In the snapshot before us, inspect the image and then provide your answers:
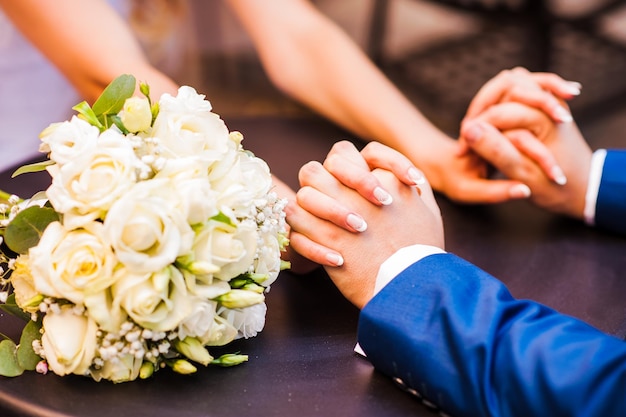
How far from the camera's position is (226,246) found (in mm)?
647

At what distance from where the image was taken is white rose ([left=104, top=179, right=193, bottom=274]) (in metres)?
0.60

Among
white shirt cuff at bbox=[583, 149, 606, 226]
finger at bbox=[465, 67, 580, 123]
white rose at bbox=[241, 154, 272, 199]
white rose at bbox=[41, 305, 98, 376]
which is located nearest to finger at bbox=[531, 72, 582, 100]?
finger at bbox=[465, 67, 580, 123]

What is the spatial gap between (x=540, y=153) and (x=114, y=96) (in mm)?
677

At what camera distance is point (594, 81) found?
2090mm

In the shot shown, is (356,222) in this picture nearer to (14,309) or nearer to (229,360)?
(229,360)

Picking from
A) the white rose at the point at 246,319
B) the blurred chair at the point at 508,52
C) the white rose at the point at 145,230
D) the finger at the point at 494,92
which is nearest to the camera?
the white rose at the point at 145,230

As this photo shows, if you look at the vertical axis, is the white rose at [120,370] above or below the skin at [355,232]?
below

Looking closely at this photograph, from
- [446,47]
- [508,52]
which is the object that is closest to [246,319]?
[508,52]

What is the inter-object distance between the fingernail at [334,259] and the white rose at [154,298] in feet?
0.73

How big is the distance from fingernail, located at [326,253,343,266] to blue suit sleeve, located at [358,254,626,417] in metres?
0.09

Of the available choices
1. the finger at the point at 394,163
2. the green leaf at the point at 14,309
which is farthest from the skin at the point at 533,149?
the green leaf at the point at 14,309

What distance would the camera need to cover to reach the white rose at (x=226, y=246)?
2.10 feet

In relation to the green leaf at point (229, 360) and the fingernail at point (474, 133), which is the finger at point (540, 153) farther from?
the green leaf at point (229, 360)

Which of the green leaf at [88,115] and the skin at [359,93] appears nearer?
the green leaf at [88,115]
